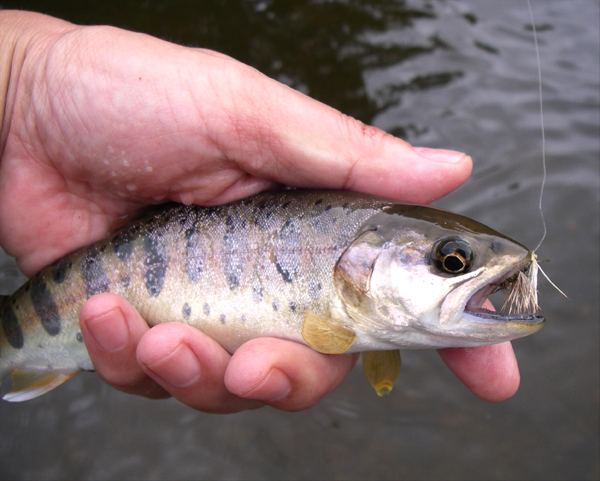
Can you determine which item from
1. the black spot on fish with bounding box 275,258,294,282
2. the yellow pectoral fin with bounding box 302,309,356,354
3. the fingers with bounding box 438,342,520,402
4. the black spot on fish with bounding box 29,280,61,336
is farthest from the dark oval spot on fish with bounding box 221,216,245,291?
the fingers with bounding box 438,342,520,402

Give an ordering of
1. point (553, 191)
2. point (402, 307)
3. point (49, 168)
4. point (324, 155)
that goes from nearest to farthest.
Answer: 1. point (402, 307)
2. point (324, 155)
3. point (49, 168)
4. point (553, 191)

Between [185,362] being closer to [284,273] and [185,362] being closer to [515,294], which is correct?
[284,273]

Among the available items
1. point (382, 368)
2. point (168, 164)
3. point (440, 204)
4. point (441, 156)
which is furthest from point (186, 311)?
point (440, 204)

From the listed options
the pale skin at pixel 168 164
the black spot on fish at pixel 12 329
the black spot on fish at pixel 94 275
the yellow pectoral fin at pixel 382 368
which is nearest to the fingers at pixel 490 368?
the pale skin at pixel 168 164

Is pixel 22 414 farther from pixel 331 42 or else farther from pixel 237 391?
pixel 331 42

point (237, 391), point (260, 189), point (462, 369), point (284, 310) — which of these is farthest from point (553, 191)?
point (237, 391)

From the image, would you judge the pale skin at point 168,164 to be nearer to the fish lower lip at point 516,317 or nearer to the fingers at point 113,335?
the fingers at point 113,335
